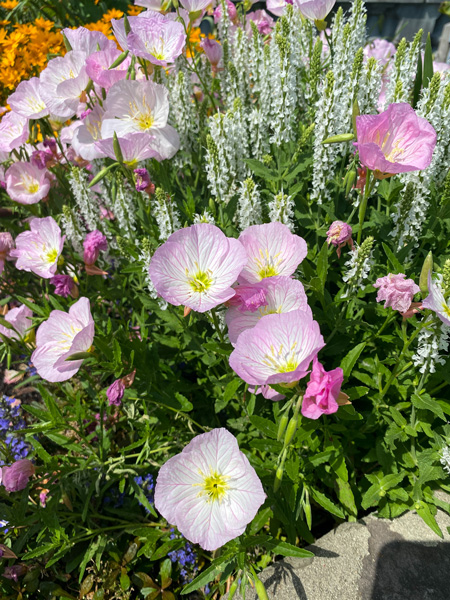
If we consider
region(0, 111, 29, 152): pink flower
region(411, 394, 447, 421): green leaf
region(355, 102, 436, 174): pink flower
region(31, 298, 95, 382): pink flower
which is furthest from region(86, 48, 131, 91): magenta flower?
region(411, 394, 447, 421): green leaf

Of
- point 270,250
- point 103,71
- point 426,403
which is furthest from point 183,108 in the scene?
point 426,403

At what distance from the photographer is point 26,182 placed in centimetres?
199

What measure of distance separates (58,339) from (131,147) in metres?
0.71

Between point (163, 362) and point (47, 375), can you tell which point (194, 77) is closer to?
point (163, 362)

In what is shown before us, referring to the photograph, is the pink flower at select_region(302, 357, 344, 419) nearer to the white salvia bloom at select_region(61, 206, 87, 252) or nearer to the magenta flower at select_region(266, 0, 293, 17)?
the white salvia bloom at select_region(61, 206, 87, 252)

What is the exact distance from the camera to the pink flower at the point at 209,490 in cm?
112

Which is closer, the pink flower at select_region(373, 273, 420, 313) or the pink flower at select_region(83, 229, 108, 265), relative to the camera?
the pink flower at select_region(373, 273, 420, 313)

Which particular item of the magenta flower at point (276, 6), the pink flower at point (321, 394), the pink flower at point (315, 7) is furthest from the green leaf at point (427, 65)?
the pink flower at point (321, 394)

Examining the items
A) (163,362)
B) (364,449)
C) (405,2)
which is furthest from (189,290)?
(405,2)

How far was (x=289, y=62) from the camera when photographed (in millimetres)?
1631

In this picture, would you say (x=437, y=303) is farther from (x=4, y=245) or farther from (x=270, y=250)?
(x=4, y=245)

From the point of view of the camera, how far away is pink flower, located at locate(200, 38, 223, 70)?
208cm

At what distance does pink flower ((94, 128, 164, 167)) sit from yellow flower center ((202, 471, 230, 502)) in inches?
40.0

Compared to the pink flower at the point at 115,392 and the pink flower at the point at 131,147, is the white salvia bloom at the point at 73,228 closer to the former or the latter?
the pink flower at the point at 131,147
